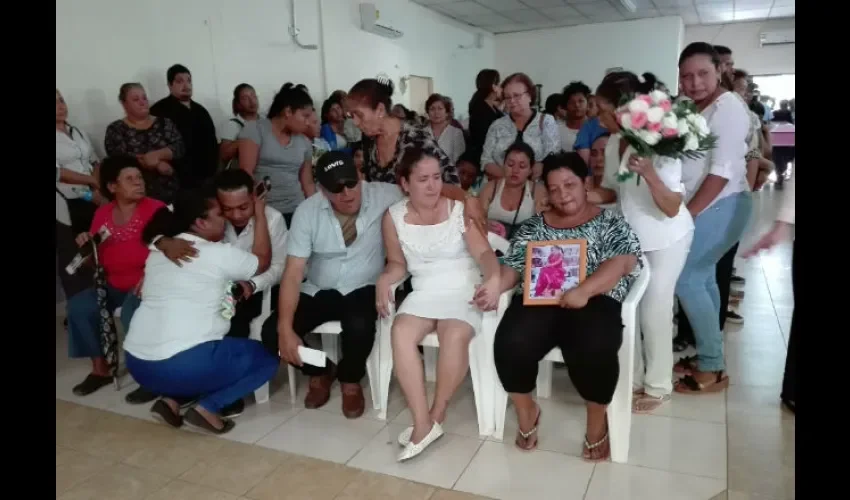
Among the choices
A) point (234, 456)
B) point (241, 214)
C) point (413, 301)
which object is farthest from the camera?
point (241, 214)

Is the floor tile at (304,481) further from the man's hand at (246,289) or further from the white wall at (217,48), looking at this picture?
the white wall at (217,48)

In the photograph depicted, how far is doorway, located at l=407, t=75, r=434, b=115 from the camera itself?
8.55 metres

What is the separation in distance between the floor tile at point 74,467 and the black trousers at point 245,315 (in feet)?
2.40

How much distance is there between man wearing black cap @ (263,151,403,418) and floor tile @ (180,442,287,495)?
0.39 m

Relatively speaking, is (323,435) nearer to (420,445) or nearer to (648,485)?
(420,445)

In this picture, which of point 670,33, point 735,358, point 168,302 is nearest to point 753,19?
point 670,33

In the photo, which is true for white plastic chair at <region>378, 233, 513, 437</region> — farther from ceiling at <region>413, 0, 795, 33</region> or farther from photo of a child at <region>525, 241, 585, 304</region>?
ceiling at <region>413, 0, 795, 33</region>

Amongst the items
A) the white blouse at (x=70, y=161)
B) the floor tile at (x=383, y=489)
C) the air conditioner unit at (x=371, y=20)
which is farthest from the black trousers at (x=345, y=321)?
the air conditioner unit at (x=371, y=20)

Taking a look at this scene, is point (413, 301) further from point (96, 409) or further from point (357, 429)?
point (96, 409)

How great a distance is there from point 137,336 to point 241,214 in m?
0.67
